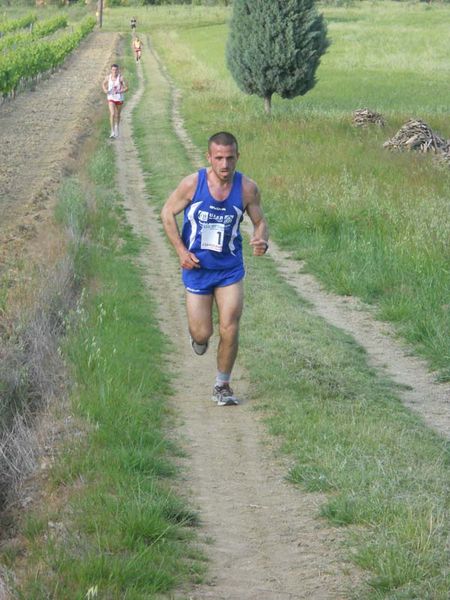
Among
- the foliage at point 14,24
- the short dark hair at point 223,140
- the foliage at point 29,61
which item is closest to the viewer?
the short dark hair at point 223,140

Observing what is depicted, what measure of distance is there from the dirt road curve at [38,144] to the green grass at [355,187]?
292cm

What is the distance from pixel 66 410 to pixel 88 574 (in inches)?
105

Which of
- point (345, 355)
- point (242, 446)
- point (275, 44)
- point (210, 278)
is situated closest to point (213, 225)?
point (210, 278)

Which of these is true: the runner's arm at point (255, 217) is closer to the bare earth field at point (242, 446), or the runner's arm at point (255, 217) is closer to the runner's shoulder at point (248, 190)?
the runner's shoulder at point (248, 190)

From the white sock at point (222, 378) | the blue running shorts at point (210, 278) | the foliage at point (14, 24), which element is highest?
the blue running shorts at point (210, 278)

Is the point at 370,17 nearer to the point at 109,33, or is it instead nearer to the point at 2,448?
the point at 109,33

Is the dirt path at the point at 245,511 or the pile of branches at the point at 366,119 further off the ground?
the dirt path at the point at 245,511

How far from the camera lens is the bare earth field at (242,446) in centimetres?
546

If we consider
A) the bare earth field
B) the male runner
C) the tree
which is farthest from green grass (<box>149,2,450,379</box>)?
the male runner

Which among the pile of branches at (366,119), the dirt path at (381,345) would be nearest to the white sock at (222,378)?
the dirt path at (381,345)

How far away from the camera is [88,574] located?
5.05 m

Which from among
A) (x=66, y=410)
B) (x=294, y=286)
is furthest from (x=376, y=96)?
→ (x=66, y=410)

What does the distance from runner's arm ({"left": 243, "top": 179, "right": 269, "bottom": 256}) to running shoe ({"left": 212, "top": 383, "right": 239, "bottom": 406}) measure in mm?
1023

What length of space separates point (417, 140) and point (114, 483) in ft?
54.9
